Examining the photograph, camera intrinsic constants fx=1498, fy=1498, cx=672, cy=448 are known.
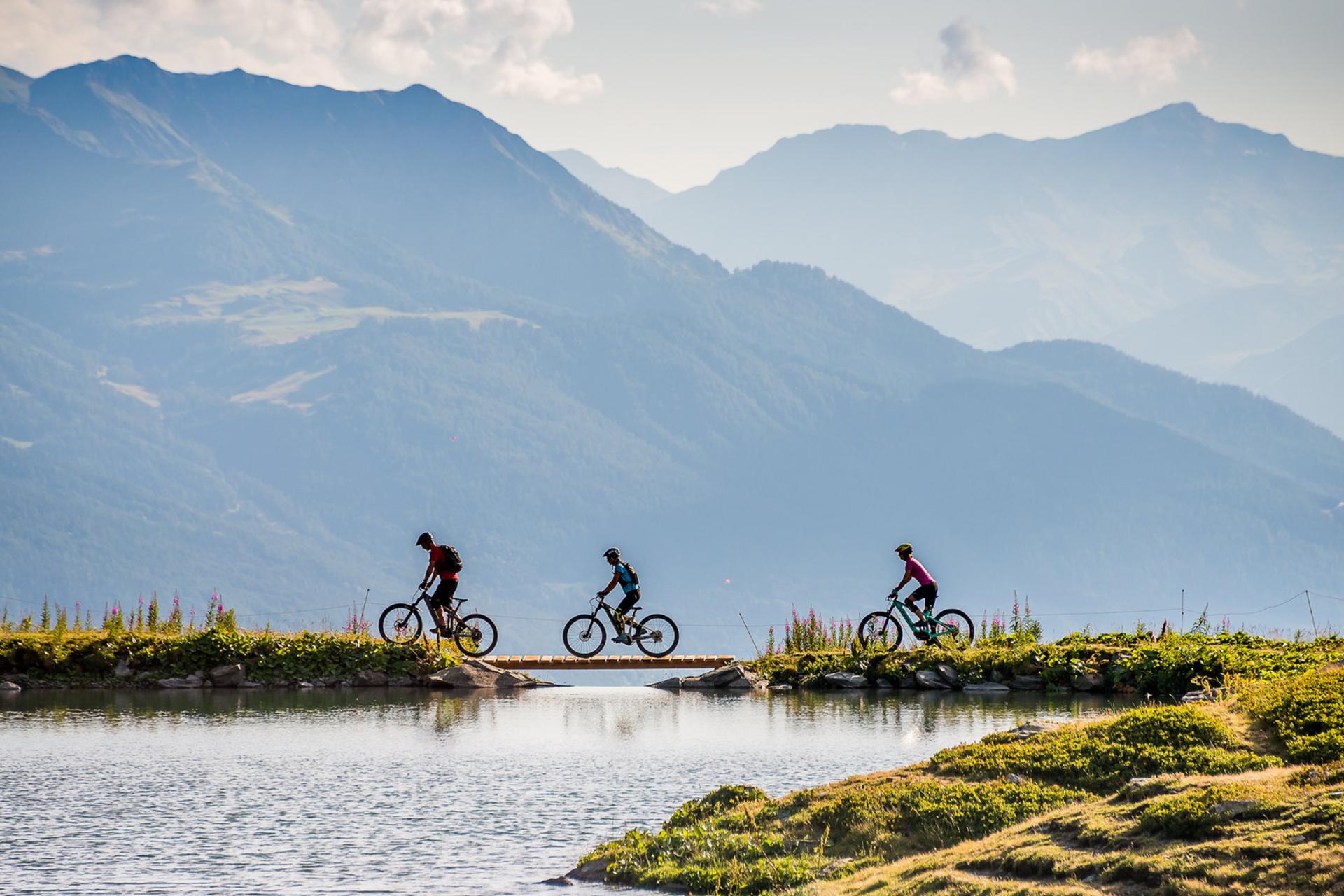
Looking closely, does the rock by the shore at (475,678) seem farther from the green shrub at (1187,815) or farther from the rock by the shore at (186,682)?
the green shrub at (1187,815)

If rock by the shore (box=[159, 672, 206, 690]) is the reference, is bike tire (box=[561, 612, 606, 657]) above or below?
above

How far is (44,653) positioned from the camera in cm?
2853

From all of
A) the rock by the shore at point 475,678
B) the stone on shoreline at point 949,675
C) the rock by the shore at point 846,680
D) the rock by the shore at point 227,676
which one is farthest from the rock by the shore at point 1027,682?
the rock by the shore at point 227,676

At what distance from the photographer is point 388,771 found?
58.0ft

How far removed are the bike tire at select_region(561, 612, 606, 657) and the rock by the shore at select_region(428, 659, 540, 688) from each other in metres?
2.63

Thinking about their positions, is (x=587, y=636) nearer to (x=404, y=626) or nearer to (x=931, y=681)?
(x=404, y=626)

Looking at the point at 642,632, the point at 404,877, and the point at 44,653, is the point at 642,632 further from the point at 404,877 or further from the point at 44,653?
the point at 404,877

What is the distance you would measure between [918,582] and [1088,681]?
3774 mm

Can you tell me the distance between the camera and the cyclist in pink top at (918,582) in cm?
2776

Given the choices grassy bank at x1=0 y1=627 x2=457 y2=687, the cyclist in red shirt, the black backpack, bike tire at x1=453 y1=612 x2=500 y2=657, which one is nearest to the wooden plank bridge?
bike tire at x1=453 y1=612 x2=500 y2=657

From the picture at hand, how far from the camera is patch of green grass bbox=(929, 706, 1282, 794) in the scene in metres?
13.2

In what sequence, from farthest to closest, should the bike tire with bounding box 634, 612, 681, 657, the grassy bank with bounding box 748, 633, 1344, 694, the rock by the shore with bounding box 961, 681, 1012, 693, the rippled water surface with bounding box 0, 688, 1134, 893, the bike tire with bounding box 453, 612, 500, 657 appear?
the bike tire with bounding box 634, 612, 681, 657
the bike tire with bounding box 453, 612, 500, 657
the rock by the shore with bounding box 961, 681, 1012, 693
the grassy bank with bounding box 748, 633, 1344, 694
the rippled water surface with bounding box 0, 688, 1134, 893

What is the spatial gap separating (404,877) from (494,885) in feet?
2.66

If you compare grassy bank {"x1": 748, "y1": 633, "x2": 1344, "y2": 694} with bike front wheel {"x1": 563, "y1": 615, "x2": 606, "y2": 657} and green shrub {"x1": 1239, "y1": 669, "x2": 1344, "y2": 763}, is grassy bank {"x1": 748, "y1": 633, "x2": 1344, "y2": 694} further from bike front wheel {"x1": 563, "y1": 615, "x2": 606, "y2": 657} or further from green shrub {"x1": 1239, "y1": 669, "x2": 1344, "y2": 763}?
green shrub {"x1": 1239, "y1": 669, "x2": 1344, "y2": 763}
